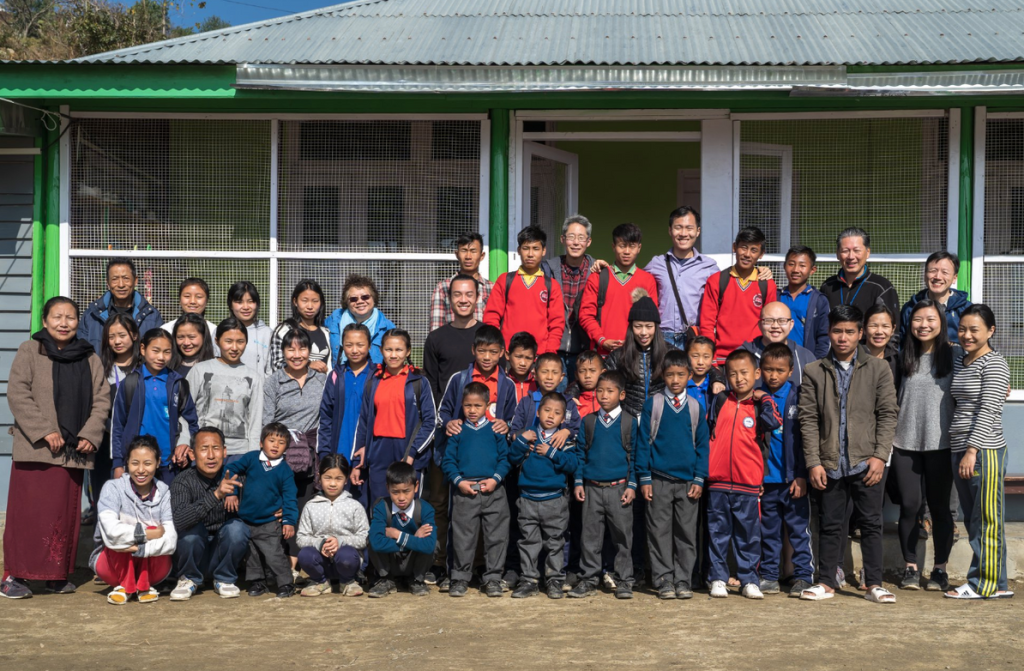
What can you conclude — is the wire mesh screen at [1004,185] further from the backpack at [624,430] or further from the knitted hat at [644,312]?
the backpack at [624,430]

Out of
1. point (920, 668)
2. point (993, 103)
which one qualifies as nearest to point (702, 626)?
point (920, 668)

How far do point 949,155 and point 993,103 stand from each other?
17.0 inches

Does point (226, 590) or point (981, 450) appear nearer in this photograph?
point (981, 450)

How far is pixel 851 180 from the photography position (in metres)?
6.94

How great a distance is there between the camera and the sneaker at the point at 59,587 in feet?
18.3

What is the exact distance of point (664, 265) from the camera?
618cm

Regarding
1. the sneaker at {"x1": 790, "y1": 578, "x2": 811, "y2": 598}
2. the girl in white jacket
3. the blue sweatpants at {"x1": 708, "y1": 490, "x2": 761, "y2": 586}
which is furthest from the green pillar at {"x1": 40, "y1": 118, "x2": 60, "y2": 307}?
the sneaker at {"x1": 790, "y1": 578, "x2": 811, "y2": 598}

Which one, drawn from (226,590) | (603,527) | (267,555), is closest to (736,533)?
(603,527)

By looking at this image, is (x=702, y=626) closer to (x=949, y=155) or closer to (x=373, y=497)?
(x=373, y=497)

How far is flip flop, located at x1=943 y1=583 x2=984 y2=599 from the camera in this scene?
5348 millimetres

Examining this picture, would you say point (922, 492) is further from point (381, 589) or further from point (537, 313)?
point (381, 589)

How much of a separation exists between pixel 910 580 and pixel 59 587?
485 centimetres

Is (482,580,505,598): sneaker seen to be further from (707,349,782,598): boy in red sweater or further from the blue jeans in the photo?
the blue jeans

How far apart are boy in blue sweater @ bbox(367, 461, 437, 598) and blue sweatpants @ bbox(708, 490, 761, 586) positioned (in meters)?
1.55
